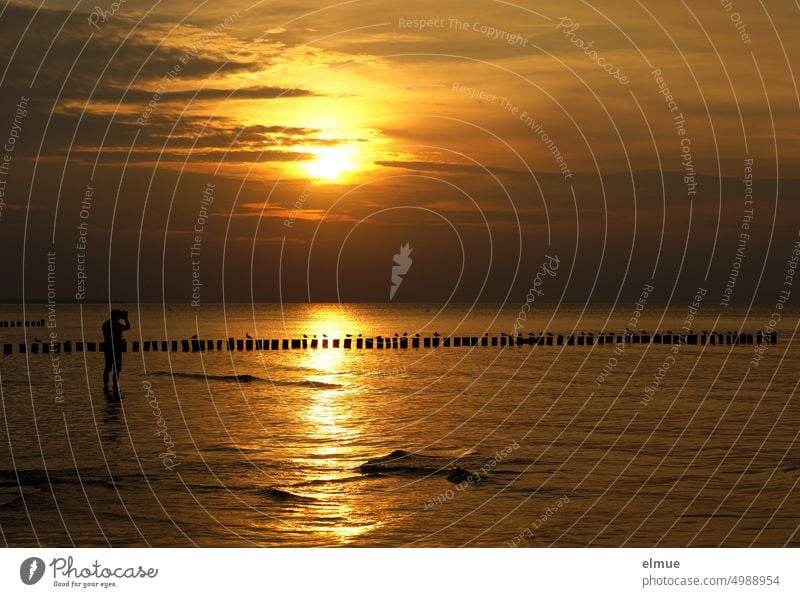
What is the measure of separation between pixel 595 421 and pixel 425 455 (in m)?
10.0

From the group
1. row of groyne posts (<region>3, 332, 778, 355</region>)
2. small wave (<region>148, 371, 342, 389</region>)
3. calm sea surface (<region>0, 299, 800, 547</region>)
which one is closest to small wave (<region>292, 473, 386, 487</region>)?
calm sea surface (<region>0, 299, 800, 547</region>)

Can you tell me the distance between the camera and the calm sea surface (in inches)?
680

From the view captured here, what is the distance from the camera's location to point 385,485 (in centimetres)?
2095

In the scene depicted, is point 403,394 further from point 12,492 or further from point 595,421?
point 12,492

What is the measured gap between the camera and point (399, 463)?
2358 cm

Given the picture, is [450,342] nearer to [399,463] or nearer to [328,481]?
[399,463]

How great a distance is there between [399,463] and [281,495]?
14.9ft

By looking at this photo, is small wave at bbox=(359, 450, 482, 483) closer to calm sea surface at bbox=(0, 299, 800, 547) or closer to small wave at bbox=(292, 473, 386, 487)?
calm sea surface at bbox=(0, 299, 800, 547)

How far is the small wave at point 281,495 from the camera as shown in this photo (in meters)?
19.3

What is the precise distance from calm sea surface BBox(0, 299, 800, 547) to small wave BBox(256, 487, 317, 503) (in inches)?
2.3

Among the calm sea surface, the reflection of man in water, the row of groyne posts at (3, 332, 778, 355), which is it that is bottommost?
the row of groyne posts at (3, 332, 778, 355)

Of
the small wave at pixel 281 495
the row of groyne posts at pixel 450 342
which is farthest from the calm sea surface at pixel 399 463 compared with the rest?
the row of groyne posts at pixel 450 342

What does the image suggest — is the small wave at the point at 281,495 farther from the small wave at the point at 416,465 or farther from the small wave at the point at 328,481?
the small wave at the point at 416,465
